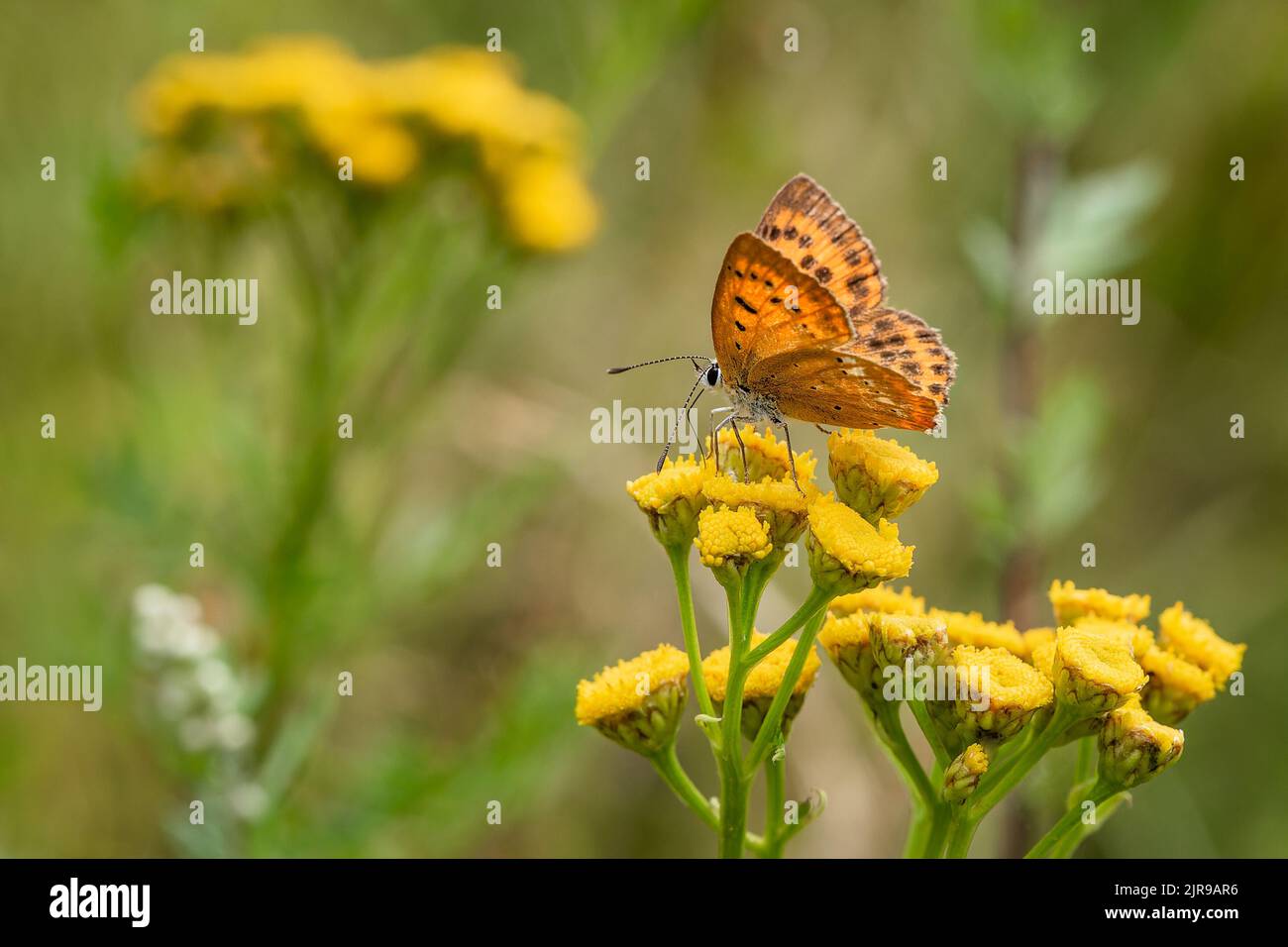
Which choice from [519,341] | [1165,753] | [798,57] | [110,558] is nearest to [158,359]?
[110,558]

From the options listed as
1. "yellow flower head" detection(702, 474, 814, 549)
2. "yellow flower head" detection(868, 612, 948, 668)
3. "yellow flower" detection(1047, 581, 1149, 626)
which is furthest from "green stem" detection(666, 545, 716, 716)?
"yellow flower" detection(1047, 581, 1149, 626)

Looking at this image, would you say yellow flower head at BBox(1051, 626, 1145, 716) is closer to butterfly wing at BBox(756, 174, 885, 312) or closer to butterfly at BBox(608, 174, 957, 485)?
butterfly at BBox(608, 174, 957, 485)

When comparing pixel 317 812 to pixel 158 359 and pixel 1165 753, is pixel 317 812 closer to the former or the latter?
pixel 158 359

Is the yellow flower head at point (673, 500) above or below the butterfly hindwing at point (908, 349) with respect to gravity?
below

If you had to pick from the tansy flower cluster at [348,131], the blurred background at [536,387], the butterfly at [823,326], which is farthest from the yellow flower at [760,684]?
the tansy flower cluster at [348,131]

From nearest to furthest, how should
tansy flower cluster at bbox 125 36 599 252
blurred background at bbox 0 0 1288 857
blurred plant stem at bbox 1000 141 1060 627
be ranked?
1. blurred plant stem at bbox 1000 141 1060 627
2. blurred background at bbox 0 0 1288 857
3. tansy flower cluster at bbox 125 36 599 252

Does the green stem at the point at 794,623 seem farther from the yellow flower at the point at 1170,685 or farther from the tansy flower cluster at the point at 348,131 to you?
the tansy flower cluster at the point at 348,131
